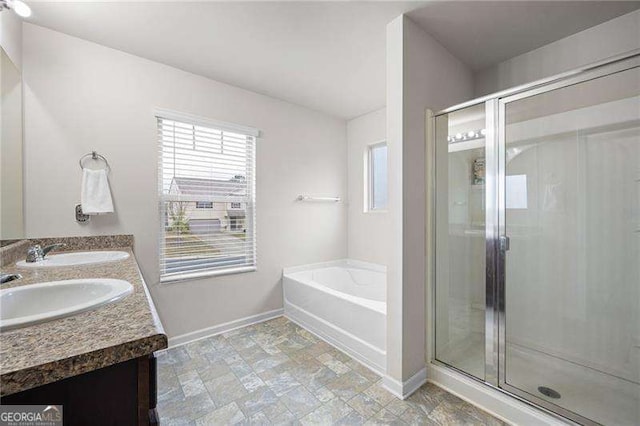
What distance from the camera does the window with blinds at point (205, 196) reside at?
A: 7.83 ft

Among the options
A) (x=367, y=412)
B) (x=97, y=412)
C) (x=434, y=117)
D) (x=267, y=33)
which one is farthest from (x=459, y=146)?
(x=97, y=412)

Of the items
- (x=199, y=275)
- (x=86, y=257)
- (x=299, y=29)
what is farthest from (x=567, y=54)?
(x=86, y=257)

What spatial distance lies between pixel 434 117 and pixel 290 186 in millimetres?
1702

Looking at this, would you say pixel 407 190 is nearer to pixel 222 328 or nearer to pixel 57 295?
pixel 57 295

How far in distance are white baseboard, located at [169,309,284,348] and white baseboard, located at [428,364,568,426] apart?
169 cm

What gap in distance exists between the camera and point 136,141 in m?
2.20

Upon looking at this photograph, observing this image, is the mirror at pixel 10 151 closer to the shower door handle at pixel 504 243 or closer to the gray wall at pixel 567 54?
the shower door handle at pixel 504 243

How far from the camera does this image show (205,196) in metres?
2.59

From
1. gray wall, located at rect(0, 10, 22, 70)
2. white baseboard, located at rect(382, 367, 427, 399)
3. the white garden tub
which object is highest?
gray wall, located at rect(0, 10, 22, 70)

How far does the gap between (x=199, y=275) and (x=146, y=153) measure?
3.81ft

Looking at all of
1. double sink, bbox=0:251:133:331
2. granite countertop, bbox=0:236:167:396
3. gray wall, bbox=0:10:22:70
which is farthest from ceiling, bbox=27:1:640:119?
granite countertop, bbox=0:236:167:396

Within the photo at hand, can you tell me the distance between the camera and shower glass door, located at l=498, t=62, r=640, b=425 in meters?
1.68

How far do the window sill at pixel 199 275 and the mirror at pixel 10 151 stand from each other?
Result: 968 millimetres

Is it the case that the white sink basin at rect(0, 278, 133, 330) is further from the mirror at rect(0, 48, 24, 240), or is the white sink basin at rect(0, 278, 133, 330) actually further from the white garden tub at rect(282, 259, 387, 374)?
the white garden tub at rect(282, 259, 387, 374)
